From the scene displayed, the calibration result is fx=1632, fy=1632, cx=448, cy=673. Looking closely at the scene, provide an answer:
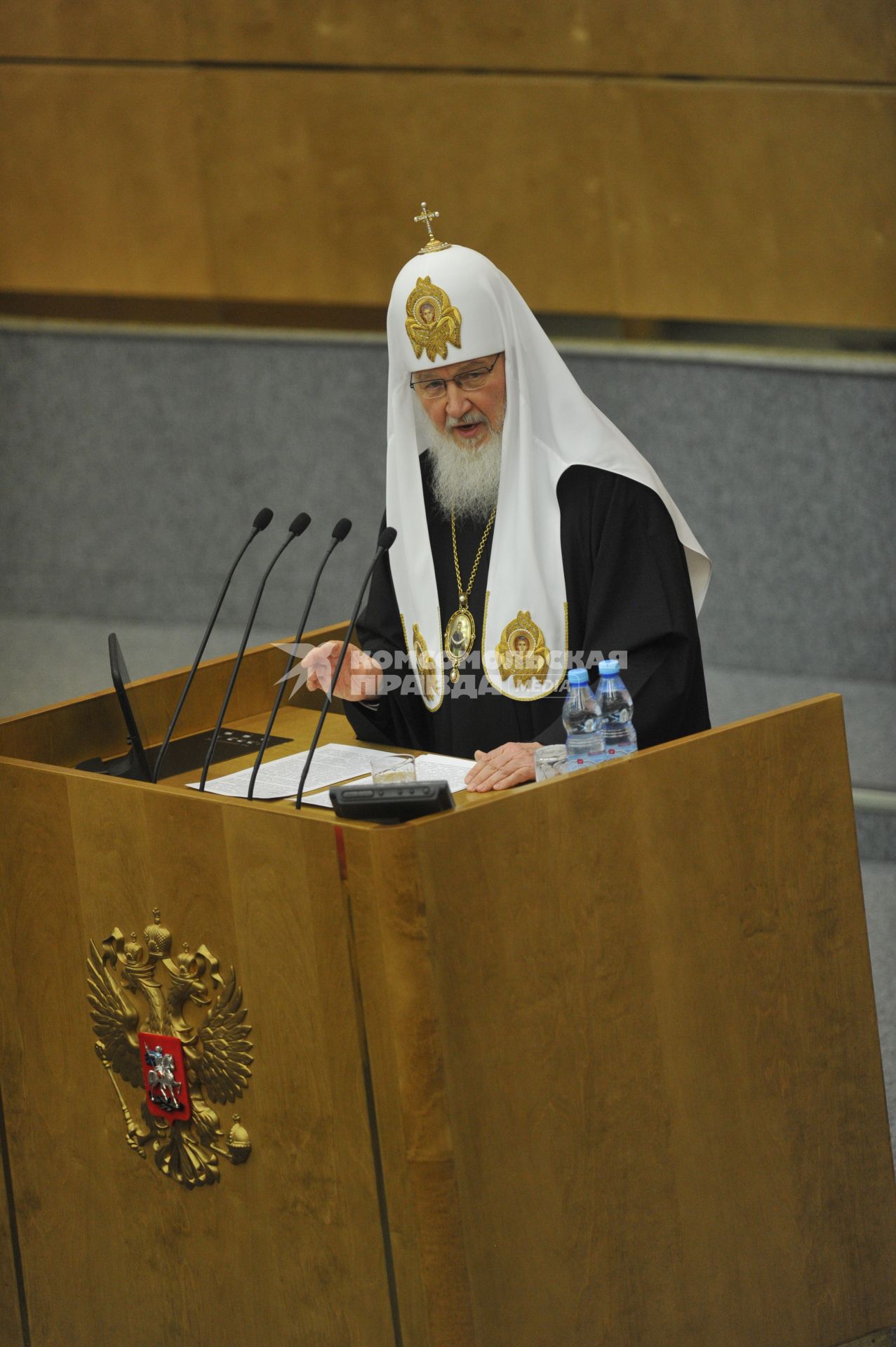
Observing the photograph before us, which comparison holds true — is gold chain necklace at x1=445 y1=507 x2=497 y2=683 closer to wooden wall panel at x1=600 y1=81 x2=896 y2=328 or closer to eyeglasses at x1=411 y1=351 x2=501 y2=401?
eyeglasses at x1=411 y1=351 x2=501 y2=401

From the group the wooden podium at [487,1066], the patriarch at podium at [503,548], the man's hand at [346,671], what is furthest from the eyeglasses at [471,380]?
the wooden podium at [487,1066]

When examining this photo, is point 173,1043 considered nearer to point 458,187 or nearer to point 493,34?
point 458,187

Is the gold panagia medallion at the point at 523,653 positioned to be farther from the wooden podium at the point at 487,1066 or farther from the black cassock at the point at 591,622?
the wooden podium at the point at 487,1066

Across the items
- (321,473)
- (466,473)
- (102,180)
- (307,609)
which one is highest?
(102,180)

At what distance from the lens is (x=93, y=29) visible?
6.64 metres

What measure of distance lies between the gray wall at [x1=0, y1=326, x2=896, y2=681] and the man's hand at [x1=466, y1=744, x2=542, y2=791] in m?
3.46

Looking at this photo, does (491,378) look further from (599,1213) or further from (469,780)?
(599,1213)

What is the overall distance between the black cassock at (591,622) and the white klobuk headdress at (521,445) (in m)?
0.03

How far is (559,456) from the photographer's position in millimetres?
3139

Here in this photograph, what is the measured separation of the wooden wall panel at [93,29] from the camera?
21.5ft

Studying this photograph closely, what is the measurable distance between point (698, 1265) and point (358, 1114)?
0.63 m

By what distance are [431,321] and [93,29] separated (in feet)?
13.9

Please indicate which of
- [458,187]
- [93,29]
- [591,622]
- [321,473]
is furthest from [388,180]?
[591,622]

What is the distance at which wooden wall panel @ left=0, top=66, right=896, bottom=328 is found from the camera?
5633mm
